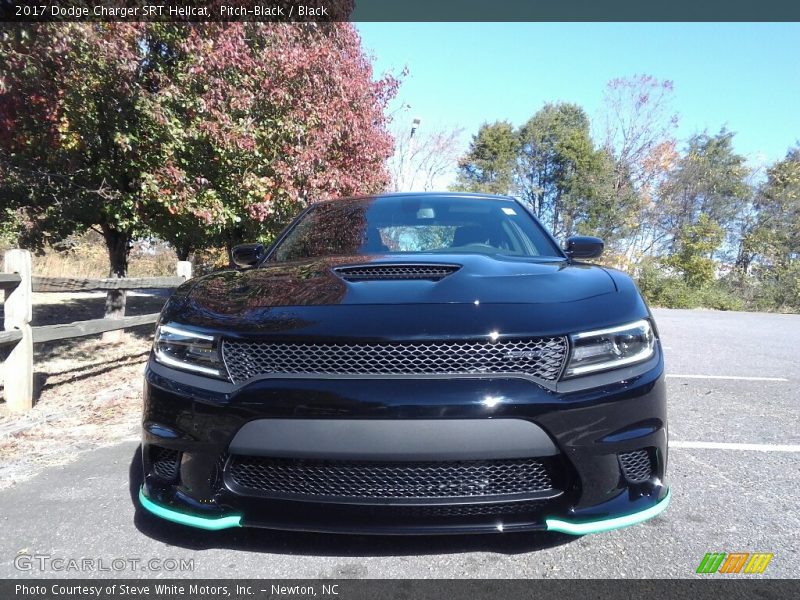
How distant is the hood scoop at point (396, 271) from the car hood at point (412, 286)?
25 mm

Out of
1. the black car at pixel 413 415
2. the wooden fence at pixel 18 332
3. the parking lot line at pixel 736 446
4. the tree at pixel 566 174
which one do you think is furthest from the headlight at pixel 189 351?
the tree at pixel 566 174

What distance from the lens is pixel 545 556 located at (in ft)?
6.43

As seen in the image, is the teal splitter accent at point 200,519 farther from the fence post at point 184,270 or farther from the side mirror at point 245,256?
the fence post at point 184,270

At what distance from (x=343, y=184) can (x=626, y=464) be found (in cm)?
583

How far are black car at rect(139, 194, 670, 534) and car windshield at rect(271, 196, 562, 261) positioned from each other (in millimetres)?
1005

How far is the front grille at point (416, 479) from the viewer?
5.49 ft

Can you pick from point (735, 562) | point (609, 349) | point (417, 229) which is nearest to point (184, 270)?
point (417, 229)

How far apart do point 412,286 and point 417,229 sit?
128cm

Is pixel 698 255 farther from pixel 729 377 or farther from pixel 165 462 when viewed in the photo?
pixel 165 462

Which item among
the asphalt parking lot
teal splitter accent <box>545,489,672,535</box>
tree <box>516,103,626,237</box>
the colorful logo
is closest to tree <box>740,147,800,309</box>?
tree <box>516,103,626,237</box>

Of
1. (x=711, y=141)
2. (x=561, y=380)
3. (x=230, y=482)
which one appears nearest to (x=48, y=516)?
(x=230, y=482)

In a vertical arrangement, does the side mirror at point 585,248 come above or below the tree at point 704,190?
below

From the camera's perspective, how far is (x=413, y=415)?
1.61m

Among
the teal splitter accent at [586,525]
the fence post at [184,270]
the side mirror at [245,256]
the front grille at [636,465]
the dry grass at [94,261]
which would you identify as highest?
the side mirror at [245,256]
